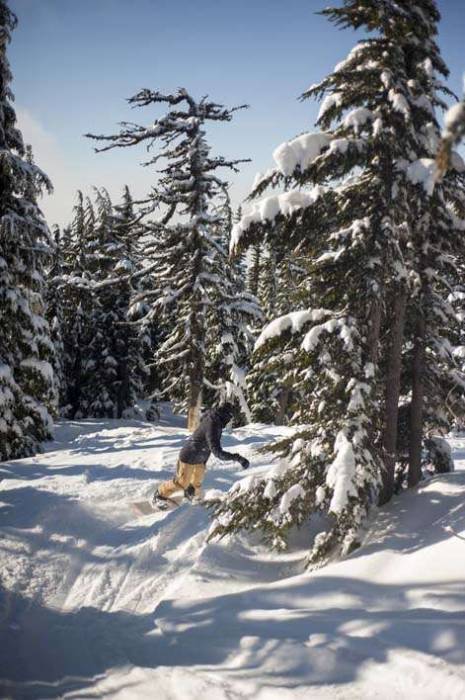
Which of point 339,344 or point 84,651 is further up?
point 339,344

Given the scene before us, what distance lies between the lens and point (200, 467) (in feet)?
30.1

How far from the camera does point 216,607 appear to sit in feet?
18.1

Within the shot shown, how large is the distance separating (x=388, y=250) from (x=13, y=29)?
522 inches

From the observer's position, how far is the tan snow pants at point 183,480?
9.02 metres

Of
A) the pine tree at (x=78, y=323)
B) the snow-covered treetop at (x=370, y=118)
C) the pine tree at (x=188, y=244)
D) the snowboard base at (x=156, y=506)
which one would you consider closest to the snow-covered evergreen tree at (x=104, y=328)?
A: the pine tree at (x=78, y=323)

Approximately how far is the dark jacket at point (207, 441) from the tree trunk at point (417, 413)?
3.50 m

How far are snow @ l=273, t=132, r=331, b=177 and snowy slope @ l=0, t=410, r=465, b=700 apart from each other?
5.14 metres

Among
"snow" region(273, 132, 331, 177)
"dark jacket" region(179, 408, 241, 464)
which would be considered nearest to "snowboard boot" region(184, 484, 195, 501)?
"dark jacket" region(179, 408, 241, 464)

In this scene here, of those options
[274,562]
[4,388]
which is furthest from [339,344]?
[4,388]

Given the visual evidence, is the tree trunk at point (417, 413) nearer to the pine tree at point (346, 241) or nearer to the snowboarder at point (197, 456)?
the pine tree at point (346, 241)

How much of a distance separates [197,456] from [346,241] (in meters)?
5.00

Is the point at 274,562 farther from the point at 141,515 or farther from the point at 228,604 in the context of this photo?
the point at 141,515

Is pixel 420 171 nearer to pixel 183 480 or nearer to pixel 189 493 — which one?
pixel 183 480

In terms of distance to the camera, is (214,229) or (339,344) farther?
(214,229)
